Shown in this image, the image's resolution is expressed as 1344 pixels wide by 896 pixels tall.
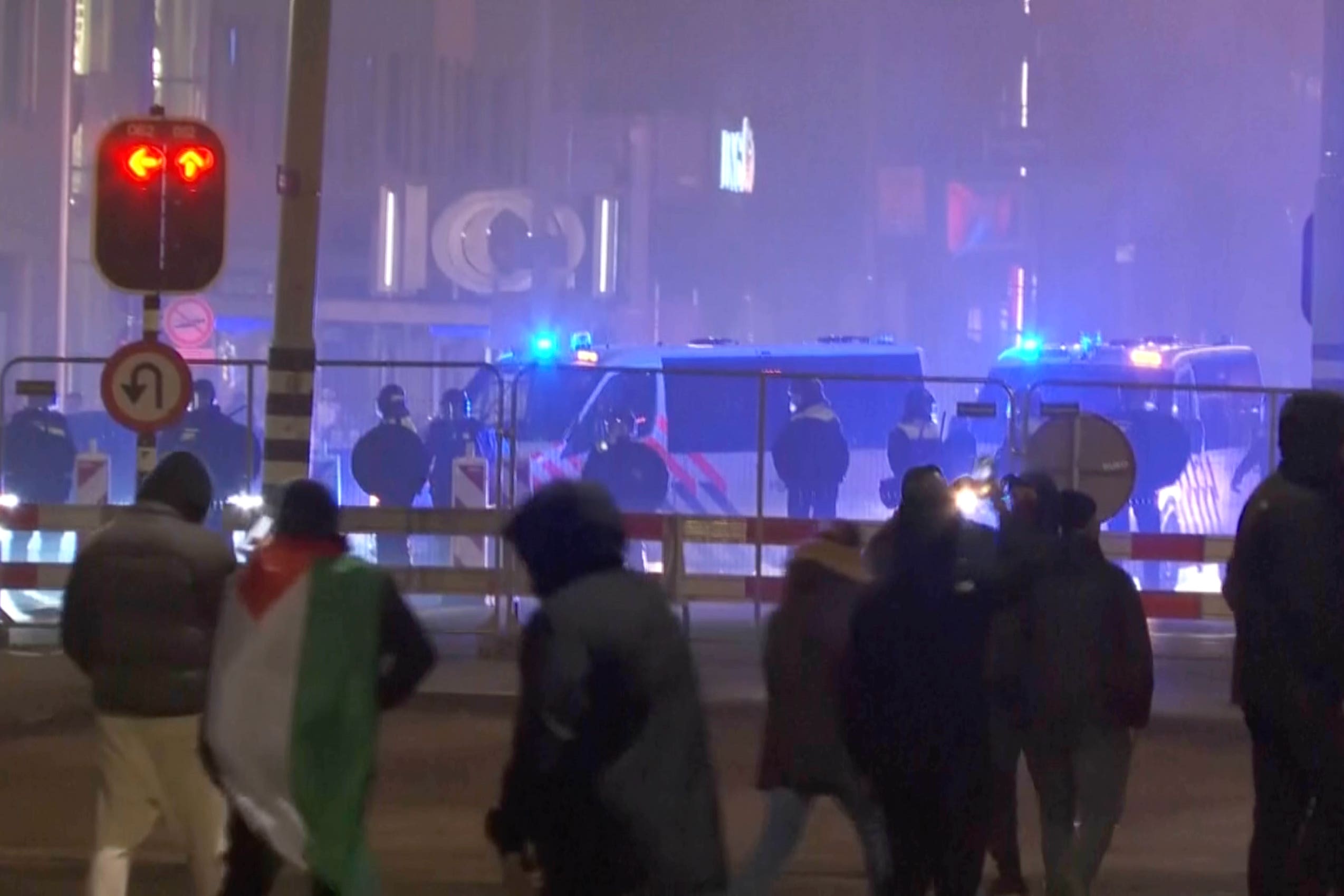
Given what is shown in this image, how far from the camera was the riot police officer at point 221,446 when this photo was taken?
1490 cm

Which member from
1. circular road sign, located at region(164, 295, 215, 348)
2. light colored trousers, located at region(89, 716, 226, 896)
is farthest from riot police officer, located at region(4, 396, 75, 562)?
light colored trousers, located at region(89, 716, 226, 896)

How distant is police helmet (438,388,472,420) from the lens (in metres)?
16.1

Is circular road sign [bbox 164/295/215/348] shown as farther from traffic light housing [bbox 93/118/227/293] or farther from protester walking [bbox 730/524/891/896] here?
protester walking [bbox 730/524/891/896]

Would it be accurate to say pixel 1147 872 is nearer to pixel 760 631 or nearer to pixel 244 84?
pixel 760 631

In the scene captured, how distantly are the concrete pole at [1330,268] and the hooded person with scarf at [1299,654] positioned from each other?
7121 mm

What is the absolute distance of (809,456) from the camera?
1575 cm

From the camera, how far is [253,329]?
108ft

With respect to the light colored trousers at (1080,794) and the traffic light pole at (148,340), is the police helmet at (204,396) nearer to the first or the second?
the traffic light pole at (148,340)

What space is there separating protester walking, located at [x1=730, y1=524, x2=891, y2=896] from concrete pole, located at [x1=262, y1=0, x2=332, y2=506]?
4.51m

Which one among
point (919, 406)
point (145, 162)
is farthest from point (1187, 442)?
point (145, 162)

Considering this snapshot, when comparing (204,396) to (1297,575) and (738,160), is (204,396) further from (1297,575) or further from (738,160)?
(738,160)

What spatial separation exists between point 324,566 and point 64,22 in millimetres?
26458

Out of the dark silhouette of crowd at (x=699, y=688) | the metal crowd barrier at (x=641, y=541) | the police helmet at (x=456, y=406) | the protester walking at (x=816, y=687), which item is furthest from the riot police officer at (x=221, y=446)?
the protester walking at (x=816, y=687)

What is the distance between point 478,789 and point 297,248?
305cm
